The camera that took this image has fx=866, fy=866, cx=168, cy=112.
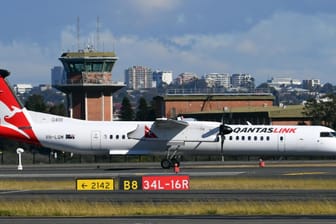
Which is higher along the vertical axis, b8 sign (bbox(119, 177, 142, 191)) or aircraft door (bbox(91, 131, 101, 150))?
aircraft door (bbox(91, 131, 101, 150))

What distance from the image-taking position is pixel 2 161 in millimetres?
75812

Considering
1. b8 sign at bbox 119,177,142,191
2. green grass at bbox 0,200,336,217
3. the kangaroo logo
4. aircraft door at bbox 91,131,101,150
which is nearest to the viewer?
green grass at bbox 0,200,336,217

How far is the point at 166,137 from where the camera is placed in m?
60.0

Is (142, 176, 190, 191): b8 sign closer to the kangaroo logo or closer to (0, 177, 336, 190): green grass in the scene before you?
(0, 177, 336, 190): green grass

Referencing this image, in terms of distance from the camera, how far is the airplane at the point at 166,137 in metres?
59.1

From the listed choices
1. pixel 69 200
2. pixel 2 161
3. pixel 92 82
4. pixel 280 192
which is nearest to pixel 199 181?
pixel 280 192

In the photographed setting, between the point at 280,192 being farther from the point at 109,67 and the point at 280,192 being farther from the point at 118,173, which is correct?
the point at 109,67

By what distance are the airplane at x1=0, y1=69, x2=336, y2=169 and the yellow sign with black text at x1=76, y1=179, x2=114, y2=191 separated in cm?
1627

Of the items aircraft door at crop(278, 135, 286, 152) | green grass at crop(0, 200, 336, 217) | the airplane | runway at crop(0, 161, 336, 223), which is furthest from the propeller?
green grass at crop(0, 200, 336, 217)

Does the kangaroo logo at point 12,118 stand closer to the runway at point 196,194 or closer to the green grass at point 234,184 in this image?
the runway at point 196,194

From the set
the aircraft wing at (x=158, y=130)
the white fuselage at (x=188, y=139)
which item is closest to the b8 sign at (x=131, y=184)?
the aircraft wing at (x=158, y=130)

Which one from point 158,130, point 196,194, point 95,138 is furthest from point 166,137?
point 196,194

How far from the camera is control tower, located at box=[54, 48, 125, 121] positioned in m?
120

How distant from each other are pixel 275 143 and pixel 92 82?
63.9 metres
